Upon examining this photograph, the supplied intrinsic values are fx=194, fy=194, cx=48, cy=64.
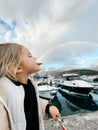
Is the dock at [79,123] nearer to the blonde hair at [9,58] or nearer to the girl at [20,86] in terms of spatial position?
the girl at [20,86]

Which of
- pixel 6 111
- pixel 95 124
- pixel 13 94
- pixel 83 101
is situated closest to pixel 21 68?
pixel 13 94

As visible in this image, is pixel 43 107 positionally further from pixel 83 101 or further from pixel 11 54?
pixel 83 101

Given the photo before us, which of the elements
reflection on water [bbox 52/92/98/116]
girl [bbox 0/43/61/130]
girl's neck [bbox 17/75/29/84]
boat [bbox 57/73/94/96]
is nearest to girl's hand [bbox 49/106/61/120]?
girl [bbox 0/43/61/130]

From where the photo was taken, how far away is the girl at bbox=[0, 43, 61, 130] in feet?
4.00

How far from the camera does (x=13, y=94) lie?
121cm

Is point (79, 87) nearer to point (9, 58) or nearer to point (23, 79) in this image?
point (23, 79)

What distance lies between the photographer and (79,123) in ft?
13.3

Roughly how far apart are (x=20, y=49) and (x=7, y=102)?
44 centimetres

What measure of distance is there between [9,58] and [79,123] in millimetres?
3108

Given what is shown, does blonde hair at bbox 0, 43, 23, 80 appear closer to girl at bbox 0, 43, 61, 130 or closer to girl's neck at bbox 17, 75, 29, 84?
girl at bbox 0, 43, 61, 130

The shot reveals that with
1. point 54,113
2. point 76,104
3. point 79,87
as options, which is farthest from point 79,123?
point 79,87

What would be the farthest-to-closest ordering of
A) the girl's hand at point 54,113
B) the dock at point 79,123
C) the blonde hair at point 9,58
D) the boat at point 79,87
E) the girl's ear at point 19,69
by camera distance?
the boat at point 79,87 < the dock at point 79,123 < the girl's hand at point 54,113 < the girl's ear at point 19,69 < the blonde hair at point 9,58

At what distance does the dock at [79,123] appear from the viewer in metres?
3.92

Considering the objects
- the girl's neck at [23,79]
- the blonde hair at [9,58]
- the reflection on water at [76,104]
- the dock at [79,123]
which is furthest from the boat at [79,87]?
the blonde hair at [9,58]
